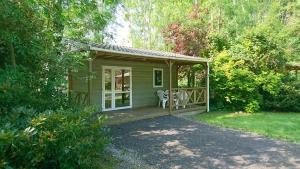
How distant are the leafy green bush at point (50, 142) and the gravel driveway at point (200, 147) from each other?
2344mm

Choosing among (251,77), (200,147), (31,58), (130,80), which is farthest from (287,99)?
(31,58)

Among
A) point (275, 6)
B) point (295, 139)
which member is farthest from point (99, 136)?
point (275, 6)

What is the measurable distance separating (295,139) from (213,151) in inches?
120

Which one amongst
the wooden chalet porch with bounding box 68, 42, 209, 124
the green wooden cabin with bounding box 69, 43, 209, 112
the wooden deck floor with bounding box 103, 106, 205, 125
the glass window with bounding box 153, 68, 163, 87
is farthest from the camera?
the glass window with bounding box 153, 68, 163, 87

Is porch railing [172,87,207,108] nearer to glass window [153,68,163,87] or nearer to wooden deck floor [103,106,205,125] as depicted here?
wooden deck floor [103,106,205,125]

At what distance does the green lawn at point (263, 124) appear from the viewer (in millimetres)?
8945

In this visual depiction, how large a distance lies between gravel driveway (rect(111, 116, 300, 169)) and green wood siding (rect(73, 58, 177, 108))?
2.66 meters

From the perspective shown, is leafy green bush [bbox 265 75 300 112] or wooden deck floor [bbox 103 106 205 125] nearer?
wooden deck floor [bbox 103 106 205 125]

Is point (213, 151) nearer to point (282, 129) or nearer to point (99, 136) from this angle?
point (99, 136)

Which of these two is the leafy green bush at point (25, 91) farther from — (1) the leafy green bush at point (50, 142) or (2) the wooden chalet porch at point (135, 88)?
(2) the wooden chalet porch at point (135, 88)

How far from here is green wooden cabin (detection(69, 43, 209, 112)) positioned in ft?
36.4

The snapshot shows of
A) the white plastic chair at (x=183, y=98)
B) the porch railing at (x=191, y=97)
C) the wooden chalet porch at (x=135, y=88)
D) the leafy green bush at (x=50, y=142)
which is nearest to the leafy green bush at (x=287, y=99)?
the porch railing at (x=191, y=97)

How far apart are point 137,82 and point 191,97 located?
2735 millimetres

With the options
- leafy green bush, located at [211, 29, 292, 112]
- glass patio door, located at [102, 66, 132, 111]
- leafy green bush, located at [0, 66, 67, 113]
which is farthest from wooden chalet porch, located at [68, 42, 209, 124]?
leafy green bush, located at [0, 66, 67, 113]
